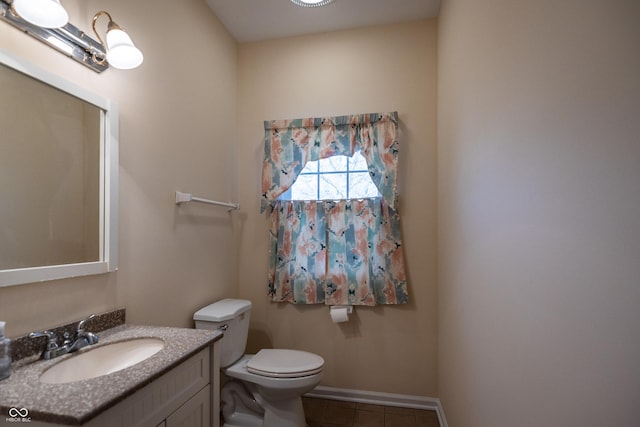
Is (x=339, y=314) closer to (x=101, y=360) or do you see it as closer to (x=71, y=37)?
(x=101, y=360)

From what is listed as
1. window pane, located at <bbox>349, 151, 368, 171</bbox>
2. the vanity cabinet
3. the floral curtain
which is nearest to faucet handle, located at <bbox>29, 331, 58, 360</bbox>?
the vanity cabinet

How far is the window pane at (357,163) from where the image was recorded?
2268mm

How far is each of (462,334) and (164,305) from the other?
156 cm

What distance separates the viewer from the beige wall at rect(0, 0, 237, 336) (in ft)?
3.64

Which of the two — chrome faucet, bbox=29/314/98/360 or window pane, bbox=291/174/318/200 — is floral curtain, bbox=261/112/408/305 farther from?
chrome faucet, bbox=29/314/98/360

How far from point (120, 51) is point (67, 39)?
0.17 meters

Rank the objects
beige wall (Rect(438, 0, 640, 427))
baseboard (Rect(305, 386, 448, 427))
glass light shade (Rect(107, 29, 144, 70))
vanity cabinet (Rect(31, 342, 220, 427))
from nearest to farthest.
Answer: beige wall (Rect(438, 0, 640, 427)) → vanity cabinet (Rect(31, 342, 220, 427)) → glass light shade (Rect(107, 29, 144, 70)) → baseboard (Rect(305, 386, 448, 427))

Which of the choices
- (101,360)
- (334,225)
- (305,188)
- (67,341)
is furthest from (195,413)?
(305,188)

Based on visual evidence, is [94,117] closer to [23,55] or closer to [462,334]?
[23,55]

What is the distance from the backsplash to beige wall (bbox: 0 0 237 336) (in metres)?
0.03

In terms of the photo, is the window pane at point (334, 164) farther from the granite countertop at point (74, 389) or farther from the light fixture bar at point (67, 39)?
the granite countertop at point (74, 389)

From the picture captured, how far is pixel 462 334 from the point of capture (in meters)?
1.46

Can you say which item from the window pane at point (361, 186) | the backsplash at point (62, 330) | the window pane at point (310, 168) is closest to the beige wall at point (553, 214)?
the window pane at point (361, 186)

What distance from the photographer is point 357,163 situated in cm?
228
